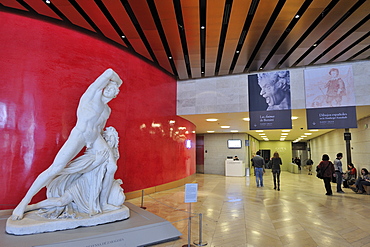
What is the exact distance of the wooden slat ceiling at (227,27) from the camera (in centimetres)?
457

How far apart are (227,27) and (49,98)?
4.42 metres

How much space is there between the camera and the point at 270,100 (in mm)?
7230

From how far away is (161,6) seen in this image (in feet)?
15.0

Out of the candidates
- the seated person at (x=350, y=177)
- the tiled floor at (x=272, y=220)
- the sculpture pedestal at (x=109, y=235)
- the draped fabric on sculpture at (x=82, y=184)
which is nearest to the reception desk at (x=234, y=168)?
the seated person at (x=350, y=177)

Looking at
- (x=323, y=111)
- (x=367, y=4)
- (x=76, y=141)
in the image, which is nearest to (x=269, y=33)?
(x=367, y=4)

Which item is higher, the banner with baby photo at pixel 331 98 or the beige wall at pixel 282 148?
the banner with baby photo at pixel 331 98

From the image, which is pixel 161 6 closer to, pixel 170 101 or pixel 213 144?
pixel 170 101

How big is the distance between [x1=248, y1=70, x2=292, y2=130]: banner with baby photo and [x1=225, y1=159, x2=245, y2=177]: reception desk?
23.5 ft

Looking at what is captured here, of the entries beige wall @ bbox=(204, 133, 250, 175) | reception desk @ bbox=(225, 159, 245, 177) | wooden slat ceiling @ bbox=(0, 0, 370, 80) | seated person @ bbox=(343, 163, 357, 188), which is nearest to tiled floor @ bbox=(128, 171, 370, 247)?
seated person @ bbox=(343, 163, 357, 188)

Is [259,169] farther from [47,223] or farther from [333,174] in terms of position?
[47,223]

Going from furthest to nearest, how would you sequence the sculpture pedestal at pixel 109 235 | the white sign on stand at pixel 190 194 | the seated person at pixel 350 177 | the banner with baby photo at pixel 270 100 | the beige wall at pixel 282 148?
the beige wall at pixel 282 148 → the seated person at pixel 350 177 → the banner with baby photo at pixel 270 100 → the white sign on stand at pixel 190 194 → the sculpture pedestal at pixel 109 235

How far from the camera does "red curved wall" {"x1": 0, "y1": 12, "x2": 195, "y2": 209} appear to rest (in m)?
4.36

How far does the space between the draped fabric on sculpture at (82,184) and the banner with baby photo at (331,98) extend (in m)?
6.33

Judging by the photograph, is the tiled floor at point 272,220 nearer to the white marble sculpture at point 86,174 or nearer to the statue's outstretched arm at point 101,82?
the white marble sculpture at point 86,174
